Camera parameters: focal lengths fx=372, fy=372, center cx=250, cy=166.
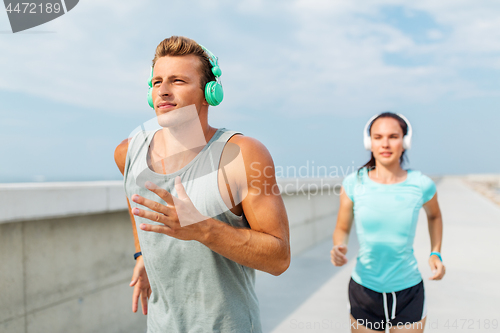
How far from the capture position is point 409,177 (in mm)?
2631

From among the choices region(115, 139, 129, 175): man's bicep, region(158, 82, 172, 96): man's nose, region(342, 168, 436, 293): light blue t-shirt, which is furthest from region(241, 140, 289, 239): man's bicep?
region(342, 168, 436, 293): light blue t-shirt

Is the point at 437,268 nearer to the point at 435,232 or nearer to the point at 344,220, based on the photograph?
the point at 435,232

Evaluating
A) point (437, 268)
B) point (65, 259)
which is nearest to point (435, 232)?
point (437, 268)

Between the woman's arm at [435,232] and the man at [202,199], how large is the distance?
5.01ft

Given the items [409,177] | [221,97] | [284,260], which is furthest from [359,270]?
[221,97]

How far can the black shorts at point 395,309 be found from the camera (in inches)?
94.8

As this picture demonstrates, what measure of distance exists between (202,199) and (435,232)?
1988 mm

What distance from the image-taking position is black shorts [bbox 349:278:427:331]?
2408mm

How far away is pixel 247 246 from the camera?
1360 mm

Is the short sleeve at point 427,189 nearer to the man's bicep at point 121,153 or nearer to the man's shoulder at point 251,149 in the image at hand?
the man's shoulder at point 251,149

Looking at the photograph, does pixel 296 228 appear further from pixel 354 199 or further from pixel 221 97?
pixel 221 97

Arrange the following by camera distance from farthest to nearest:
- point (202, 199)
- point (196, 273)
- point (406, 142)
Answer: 1. point (406, 142)
2. point (196, 273)
3. point (202, 199)

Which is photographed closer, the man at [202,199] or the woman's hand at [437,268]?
the man at [202,199]

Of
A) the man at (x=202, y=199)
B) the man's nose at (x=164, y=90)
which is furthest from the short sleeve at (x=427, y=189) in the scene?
the man's nose at (x=164, y=90)
